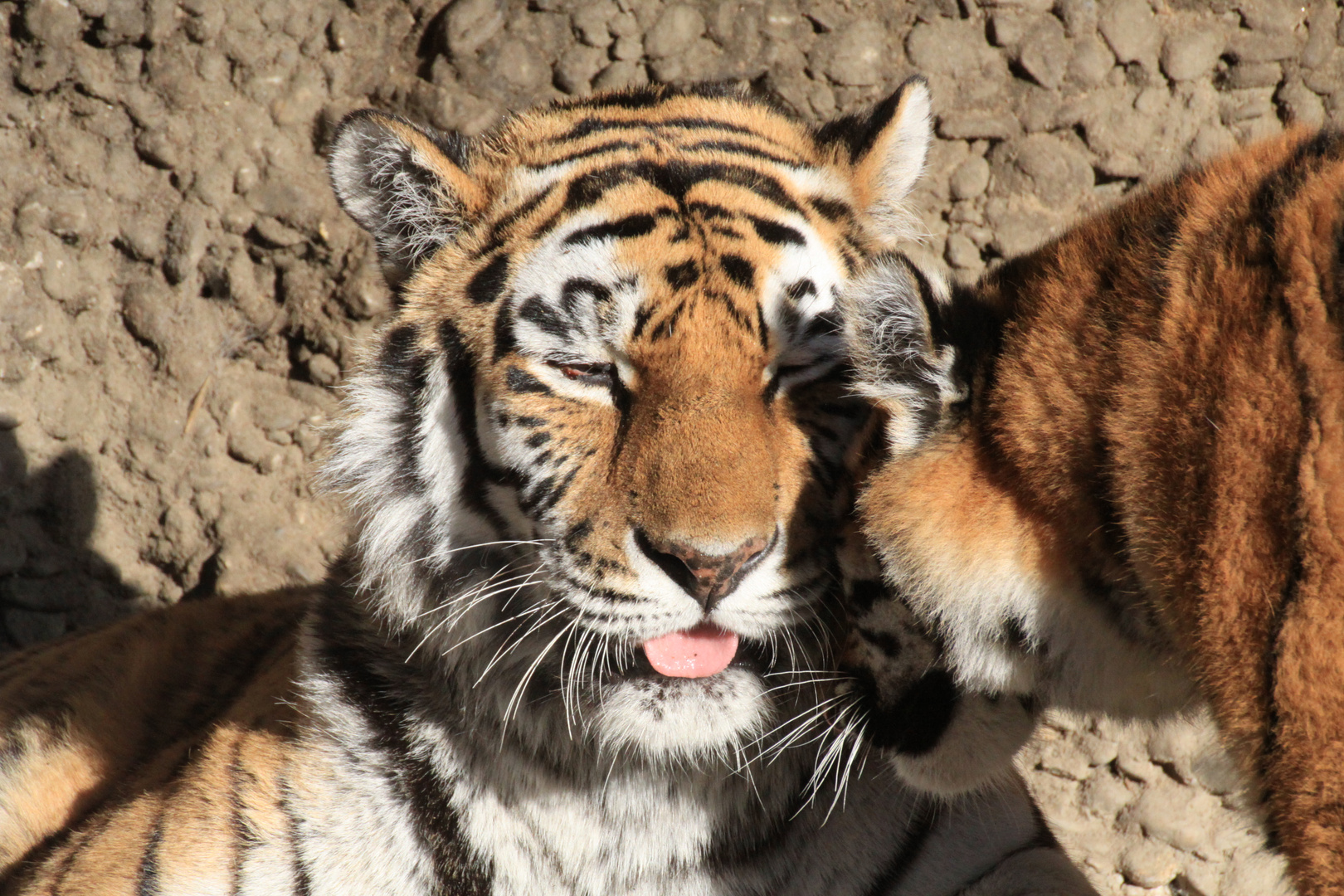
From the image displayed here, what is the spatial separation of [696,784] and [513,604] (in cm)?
36

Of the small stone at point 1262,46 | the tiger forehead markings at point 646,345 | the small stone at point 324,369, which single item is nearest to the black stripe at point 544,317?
the tiger forehead markings at point 646,345

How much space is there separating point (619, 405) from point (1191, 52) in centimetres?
167

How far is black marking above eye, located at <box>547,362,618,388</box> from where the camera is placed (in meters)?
1.47

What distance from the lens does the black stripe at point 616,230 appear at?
1538 millimetres

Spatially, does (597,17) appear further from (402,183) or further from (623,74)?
(402,183)

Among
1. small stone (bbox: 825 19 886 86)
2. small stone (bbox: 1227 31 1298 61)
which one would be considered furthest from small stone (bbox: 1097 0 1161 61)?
small stone (bbox: 825 19 886 86)

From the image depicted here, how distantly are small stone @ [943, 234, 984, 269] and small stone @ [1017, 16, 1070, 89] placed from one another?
36cm

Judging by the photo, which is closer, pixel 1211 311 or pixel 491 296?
pixel 1211 311

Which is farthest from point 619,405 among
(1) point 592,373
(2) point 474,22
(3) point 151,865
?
(2) point 474,22

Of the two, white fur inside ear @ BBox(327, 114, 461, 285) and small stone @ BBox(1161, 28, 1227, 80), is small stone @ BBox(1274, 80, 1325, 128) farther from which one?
white fur inside ear @ BBox(327, 114, 461, 285)

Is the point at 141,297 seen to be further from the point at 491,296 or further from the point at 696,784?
the point at 696,784

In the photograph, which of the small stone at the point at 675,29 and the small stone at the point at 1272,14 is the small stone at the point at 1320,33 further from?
the small stone at the point at 675,29

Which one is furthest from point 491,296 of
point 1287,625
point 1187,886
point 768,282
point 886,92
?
point 1187,886

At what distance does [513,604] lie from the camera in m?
1.64
